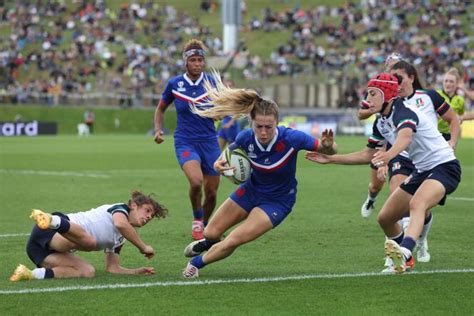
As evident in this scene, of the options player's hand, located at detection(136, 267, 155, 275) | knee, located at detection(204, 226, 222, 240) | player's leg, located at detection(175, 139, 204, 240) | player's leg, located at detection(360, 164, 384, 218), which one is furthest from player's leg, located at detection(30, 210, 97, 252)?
player's leg, located at detection(360, 164, 384, 218)

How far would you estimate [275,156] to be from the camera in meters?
9.73

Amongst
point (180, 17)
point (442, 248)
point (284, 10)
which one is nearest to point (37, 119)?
point (180, 17)

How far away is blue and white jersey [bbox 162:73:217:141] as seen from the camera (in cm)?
1384

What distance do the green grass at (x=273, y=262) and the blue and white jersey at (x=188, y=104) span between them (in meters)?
1.37

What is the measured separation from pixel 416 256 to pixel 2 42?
208ft

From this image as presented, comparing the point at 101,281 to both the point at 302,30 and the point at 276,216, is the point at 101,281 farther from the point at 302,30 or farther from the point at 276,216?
the point at 302,30

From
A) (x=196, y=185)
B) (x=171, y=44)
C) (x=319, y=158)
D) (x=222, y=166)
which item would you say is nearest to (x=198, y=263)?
(x=222, y=166)

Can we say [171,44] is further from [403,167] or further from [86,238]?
[86,238]

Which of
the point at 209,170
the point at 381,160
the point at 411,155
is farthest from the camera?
the point at 209,170

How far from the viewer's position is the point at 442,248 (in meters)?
12.2

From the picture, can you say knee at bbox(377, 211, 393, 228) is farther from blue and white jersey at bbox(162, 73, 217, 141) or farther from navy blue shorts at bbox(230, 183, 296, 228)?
blue and white jersey at bbox(162, 73, 217, 141)

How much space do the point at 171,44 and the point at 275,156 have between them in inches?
2420

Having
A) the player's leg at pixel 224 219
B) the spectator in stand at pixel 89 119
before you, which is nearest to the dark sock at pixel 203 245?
the player's leg at pixel 224 219

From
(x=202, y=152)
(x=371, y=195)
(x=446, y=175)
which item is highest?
(x=446, y=175)
